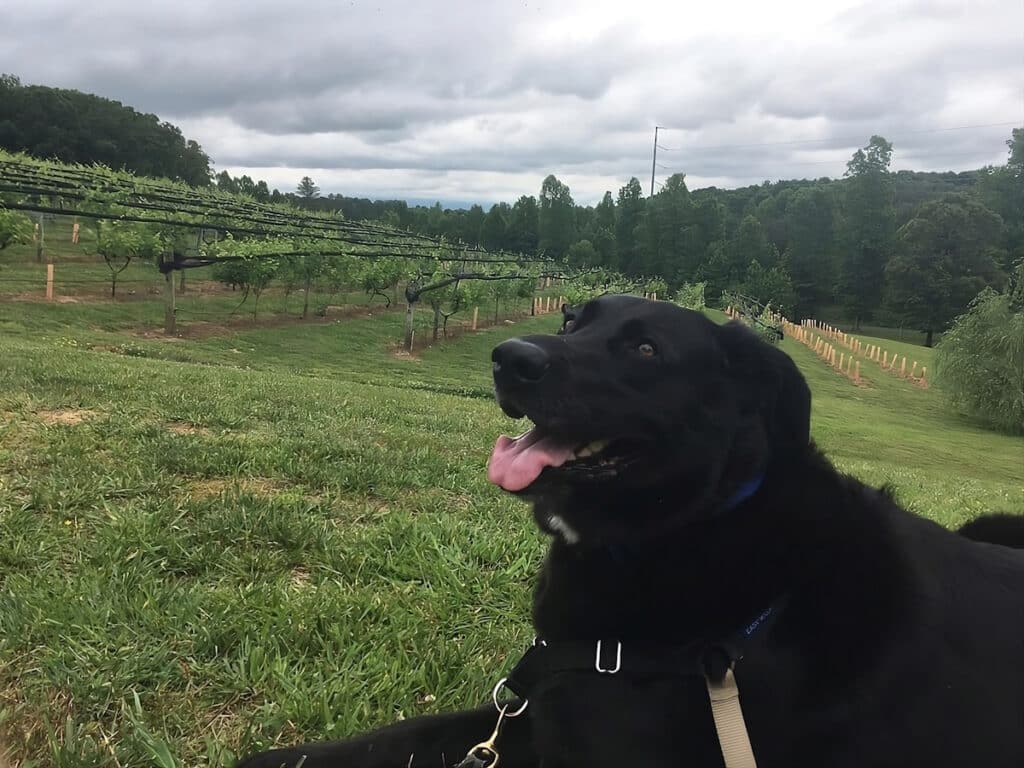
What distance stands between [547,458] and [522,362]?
0.25m

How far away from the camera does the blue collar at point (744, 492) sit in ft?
5.63

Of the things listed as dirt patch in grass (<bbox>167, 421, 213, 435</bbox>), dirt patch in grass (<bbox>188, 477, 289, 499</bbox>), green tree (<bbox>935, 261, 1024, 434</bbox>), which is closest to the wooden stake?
dirt patch in grass (<bbox>167, 421, 213, 435</bbox>)

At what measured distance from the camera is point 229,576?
267 cm

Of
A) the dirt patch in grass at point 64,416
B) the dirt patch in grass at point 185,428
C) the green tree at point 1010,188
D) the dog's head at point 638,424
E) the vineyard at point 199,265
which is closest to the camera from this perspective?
the dog's head at point 638,424

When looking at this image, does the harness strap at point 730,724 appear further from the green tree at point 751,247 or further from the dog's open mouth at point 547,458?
the green tree at point 751,247

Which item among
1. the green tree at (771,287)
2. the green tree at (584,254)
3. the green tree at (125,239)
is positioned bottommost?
the green tree at (125,239)

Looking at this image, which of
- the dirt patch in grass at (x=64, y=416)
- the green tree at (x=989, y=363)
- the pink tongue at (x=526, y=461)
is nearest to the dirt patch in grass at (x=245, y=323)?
the dirt patch in grass at (x=64, y=416)

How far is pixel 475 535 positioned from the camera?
10.7ft

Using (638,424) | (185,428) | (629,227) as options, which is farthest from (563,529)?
(629,227)

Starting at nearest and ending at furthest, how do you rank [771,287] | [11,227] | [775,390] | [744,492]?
[744,492] → [775,390] → [11,227] → [771,287]

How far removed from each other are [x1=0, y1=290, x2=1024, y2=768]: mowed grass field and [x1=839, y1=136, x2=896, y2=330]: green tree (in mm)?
76927

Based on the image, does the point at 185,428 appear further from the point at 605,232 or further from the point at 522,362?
the point at 605,232

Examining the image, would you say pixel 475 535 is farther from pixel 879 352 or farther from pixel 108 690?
pixel 879 352

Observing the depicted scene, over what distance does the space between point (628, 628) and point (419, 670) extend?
864mm
